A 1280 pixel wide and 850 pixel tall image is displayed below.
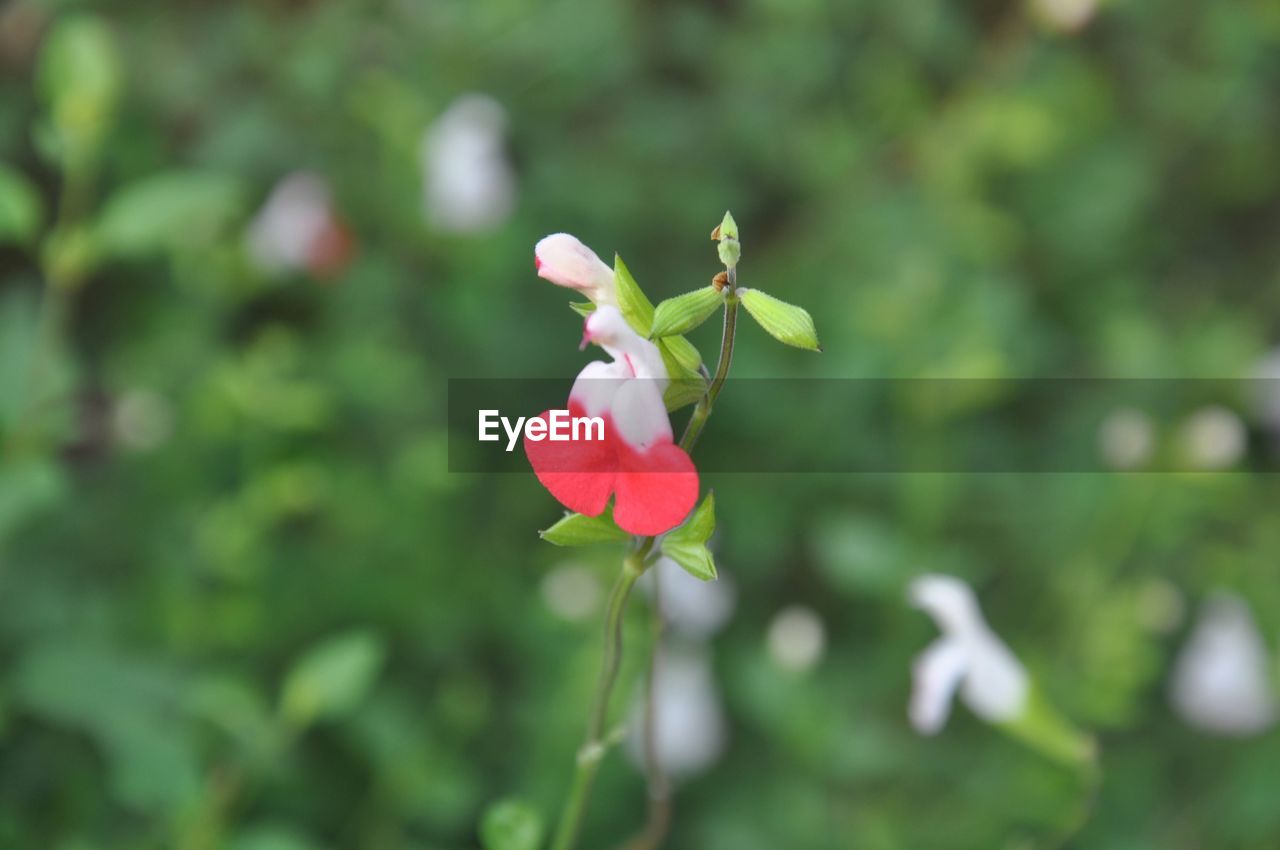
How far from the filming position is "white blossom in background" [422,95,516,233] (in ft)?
6.12

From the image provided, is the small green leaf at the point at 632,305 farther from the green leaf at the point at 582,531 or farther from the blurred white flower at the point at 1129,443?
the blurred white flower at the point at 1129,443

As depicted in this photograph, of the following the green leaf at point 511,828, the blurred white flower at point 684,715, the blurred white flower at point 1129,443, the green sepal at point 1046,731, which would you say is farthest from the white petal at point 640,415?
the blurred white flower at point 1129,443

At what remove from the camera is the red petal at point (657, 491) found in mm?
643

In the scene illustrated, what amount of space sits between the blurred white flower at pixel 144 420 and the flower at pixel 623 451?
1.18m

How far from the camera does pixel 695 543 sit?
70cm

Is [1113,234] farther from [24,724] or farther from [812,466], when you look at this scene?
[24,724]

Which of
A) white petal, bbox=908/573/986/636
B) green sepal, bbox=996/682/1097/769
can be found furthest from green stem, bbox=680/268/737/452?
green sepal, bbox=996/682/1097/769

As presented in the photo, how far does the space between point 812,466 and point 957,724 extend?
0.48 meters

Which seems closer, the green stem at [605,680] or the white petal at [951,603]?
the green stem at [605,680]

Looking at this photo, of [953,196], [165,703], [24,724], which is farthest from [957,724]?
[24,724]

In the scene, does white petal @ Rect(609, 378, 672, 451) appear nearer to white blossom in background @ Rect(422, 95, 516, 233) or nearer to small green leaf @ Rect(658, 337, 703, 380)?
small green leaf @ Rect(658, 337, 703, 380)

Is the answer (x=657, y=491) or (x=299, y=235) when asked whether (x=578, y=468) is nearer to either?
(x=657, y=491)

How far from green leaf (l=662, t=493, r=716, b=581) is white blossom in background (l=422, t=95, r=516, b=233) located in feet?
4.14

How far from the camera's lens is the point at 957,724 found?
72.2 inches
